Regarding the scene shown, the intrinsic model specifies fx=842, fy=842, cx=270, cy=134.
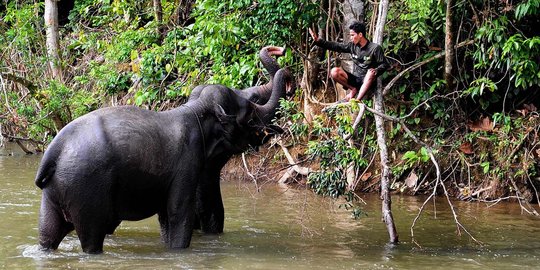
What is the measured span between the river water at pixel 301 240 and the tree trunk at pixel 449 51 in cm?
186

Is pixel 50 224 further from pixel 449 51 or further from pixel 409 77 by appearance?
pixel 409 77

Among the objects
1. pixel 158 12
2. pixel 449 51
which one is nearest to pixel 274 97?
pixel 449 51

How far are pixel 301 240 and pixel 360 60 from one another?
2514 millimetres

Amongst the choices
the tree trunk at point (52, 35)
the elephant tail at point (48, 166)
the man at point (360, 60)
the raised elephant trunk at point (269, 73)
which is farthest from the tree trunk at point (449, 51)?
the tree trunk at point (52, 35)

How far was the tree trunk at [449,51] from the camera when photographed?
40.1ft

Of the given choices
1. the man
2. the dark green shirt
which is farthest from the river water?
the dark green shirt

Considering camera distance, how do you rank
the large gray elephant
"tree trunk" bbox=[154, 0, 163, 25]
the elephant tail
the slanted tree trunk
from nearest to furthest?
the elephant tail < the large gray elephant < the slanted tree trunk < "tree trunk" bbox=[154, 0, 163, 25]

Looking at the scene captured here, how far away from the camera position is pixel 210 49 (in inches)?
517

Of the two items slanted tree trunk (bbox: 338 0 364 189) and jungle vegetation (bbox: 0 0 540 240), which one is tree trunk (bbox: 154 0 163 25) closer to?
jungle vegetation (bbox: 0 0 540 240)

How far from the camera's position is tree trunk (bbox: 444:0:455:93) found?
40.1 feet

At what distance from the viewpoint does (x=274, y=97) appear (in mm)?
9891

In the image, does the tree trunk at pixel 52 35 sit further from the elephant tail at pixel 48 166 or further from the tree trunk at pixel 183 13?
the elephant tail at pixel 48 166

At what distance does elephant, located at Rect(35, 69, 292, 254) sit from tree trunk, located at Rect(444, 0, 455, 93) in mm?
4157

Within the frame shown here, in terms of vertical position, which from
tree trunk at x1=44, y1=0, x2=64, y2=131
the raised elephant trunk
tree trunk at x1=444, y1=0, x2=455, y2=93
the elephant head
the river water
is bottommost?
the river water
